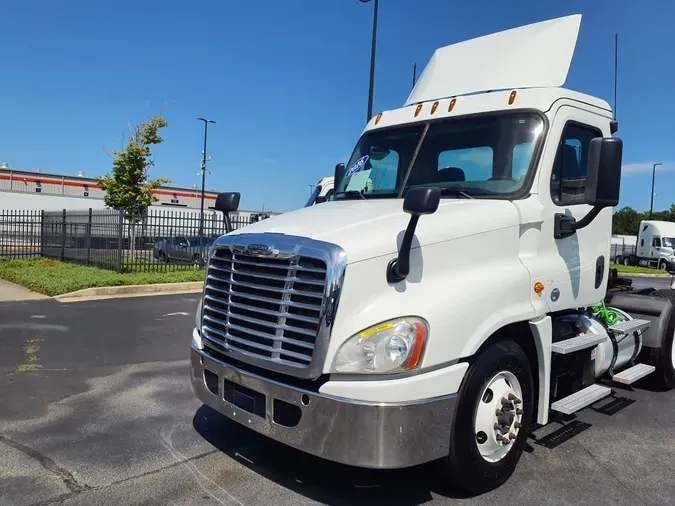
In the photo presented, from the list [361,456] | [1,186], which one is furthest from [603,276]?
[1,186]

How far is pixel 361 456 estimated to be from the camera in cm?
297

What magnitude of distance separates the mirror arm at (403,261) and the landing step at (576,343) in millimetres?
1581

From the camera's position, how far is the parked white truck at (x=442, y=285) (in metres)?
3.01

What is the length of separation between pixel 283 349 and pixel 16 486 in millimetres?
2012

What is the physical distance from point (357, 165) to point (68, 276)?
441 inches

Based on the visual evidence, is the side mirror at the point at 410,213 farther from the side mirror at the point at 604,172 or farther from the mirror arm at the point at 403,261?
the side mirror at the point at 604,172

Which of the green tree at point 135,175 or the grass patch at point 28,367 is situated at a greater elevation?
the green tree at point 135,175

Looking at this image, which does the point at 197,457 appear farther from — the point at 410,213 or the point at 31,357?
the point at 31,357

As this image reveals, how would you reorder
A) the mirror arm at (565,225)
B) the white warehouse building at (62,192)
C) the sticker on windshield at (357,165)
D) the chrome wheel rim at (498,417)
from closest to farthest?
the chrome wheel rim at (498,417)
the mirror arm at (565,225)
the sticker on windshield at (357,165)
the white warehouse building at (62,192)

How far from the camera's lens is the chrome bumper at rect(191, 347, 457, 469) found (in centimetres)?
294

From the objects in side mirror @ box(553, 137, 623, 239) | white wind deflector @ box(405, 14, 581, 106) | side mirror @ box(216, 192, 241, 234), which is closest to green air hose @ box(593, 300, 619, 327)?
side mirror @ box(553, 137, 623, 239)

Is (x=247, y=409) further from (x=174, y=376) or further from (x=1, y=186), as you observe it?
(x=1, y=186)

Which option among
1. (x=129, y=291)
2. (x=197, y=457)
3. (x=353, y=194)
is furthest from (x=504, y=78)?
(x=129, y=291)

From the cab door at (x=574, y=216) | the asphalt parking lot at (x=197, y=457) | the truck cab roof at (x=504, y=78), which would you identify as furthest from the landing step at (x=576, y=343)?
the truck cab roof at (x=504, y=78)
